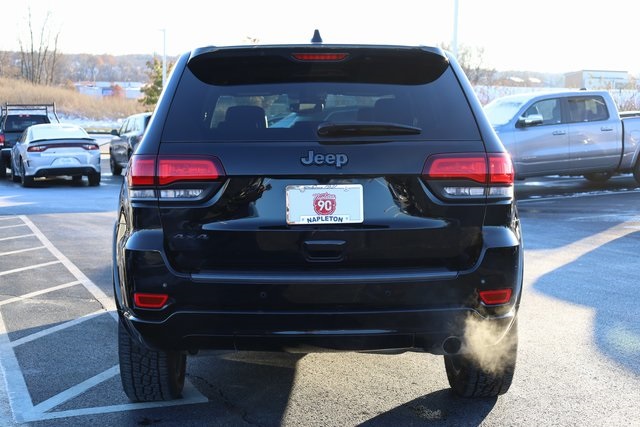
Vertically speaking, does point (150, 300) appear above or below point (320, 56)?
below

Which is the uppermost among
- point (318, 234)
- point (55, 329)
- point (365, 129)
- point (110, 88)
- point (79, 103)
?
point (110, 88)

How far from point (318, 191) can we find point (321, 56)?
66cm

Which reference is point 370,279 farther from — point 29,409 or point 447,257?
point 29,409

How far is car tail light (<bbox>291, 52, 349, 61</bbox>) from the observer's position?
3.61m

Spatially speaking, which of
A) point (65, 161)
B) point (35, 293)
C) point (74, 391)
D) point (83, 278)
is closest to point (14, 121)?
point (65, 161)

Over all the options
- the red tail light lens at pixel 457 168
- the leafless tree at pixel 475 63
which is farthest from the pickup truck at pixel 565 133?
the leafless tree at pixel 475 63

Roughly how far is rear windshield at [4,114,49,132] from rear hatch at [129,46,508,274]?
2042 centimetres

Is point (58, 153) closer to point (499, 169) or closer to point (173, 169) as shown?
point (173, 169)

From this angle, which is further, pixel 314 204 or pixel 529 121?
pixel 529 121

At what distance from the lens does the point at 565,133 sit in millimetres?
14539

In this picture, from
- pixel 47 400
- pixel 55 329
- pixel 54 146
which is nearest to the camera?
pixel 47 400

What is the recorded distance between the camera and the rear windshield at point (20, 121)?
73.3ft

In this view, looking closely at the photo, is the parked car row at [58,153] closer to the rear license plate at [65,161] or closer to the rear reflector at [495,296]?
the rear license plate at [65,161]

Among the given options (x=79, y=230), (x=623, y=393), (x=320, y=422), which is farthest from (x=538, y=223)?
(x=320, y=422)
